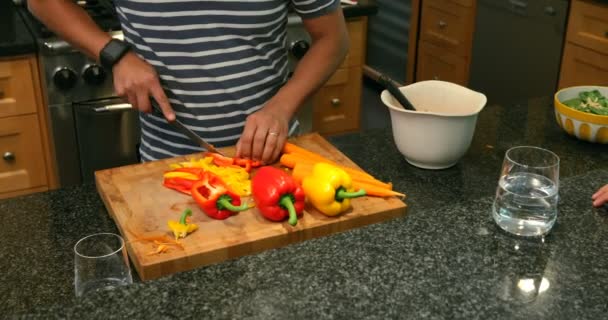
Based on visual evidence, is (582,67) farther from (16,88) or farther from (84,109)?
(16,88)

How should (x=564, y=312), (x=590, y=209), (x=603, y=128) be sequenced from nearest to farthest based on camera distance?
1. (x=564, y=312)
2. (x=590, y=209)
3. (x=603, y=128)

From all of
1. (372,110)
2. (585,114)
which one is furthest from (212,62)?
(372,110)

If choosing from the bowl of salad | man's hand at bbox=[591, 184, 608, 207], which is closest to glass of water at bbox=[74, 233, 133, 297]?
man's hand at bbox=[591, 184, 608, 207]

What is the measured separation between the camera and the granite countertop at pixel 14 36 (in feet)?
7.17

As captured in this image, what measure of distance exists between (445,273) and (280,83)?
2.59ft

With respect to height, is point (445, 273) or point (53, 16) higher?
point (53, 16)

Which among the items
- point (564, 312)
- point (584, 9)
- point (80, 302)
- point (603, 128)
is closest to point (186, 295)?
point (80, 302)

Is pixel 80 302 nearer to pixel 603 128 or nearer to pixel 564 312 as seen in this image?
pixel 564 312

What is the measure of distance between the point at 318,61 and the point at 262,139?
0.26 meters

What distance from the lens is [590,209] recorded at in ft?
3.57

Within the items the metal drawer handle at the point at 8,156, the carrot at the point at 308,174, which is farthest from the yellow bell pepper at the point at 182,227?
the metal drawer handle at the point at 8,156

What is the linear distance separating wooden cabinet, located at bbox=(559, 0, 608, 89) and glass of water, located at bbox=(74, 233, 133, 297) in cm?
232

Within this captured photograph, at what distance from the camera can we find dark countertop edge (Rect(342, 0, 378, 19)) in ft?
8.58

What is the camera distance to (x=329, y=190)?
→ 1.14m
